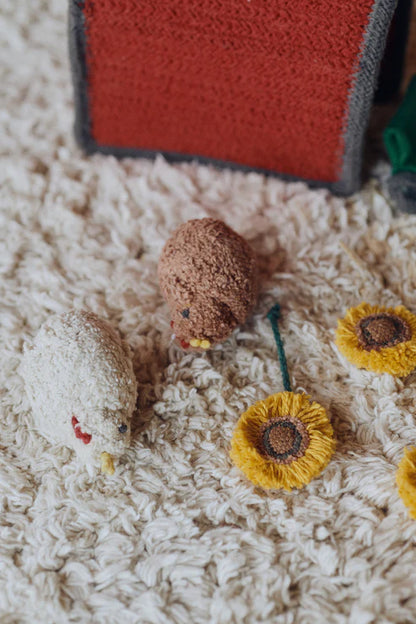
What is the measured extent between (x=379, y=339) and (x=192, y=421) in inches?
8.7

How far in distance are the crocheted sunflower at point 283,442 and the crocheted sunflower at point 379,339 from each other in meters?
0.08

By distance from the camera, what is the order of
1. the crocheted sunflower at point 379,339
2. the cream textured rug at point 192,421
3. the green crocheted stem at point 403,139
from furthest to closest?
the green crocheted stem at point 403,139 < the crocheted sunflower at point 379,339 < the cream textured rug at point 192,421

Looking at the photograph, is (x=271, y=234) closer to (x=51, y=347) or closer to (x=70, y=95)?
(x=51, y=347)

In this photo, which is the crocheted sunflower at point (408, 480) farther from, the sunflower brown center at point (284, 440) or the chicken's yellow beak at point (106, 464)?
the chicken's yellow beak at point (106, 464)

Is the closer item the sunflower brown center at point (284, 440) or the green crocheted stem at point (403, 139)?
the sunflower brown center at point (284, 440)

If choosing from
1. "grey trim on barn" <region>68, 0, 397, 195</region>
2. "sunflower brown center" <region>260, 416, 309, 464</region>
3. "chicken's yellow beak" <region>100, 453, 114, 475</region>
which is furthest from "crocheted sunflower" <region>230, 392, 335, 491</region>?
"grey trim on barn" <region>68, 0, 397, 195</region>

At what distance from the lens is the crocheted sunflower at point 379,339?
0.66 m

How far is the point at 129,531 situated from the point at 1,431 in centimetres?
19

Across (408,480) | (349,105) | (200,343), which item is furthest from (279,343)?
(349,105)

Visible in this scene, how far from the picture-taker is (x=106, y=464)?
0.61m

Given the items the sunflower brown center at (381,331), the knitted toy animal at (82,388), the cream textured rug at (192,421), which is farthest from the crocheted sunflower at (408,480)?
the knitted toy animal at (82,388)

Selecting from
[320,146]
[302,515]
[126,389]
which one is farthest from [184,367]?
[320,146]

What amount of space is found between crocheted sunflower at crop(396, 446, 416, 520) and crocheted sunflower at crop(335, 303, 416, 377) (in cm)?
10

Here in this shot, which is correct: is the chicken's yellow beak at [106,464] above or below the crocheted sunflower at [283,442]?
below
